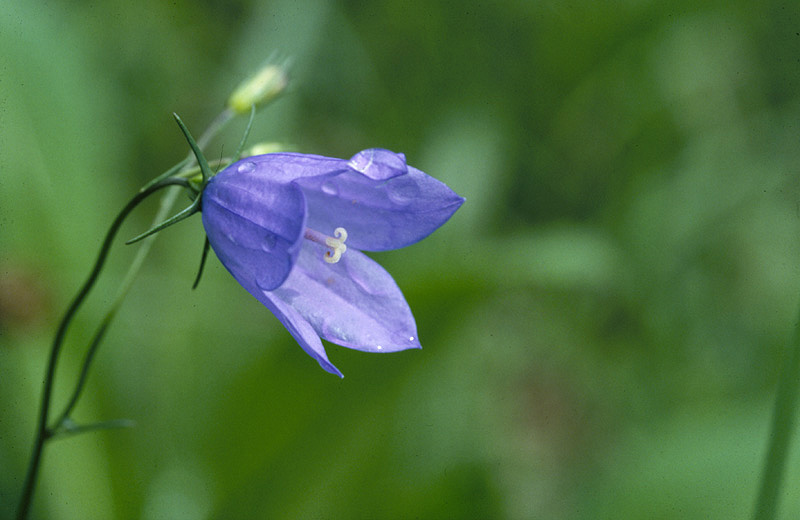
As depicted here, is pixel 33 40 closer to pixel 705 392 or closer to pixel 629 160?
pixel 629 160

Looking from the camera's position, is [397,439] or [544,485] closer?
[397,439]

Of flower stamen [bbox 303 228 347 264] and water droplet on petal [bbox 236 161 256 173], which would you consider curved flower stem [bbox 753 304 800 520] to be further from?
water droplet on petal [bbox 236 161 256 173]

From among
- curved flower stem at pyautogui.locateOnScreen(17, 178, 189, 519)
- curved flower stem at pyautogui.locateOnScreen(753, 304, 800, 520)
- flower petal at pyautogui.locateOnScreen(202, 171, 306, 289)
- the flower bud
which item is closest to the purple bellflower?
flower petal at pyautogui.locateOnScreen(202, 171, 306, 289)

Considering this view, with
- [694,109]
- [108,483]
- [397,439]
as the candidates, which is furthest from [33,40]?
[694,109]

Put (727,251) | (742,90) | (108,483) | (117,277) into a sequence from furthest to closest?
(742,90) < (727,251) < (117,277) < (108,483)

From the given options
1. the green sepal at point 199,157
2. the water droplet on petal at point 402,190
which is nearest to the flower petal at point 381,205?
the water droplet on petal at point 402,190

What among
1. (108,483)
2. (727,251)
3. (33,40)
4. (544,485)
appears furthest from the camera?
(727,251)

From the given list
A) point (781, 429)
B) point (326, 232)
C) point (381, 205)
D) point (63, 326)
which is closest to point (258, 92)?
point (326, 232)
